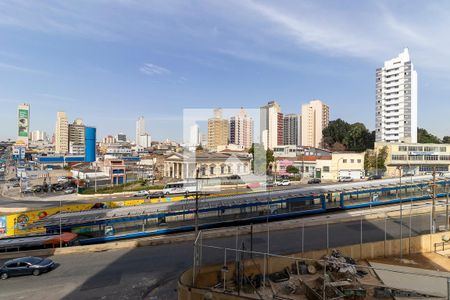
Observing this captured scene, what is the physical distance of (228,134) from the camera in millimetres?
105062

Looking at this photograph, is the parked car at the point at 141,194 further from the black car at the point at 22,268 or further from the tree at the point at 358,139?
the tree at the point at 358,139

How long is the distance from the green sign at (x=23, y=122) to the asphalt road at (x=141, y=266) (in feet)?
373

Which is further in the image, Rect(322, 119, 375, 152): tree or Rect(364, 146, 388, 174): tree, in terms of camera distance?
Rect(322, 119, 375, 152): tree

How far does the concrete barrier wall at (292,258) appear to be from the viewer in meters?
9.36

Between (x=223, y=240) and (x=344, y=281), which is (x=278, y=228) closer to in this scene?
(x=223, y=240)

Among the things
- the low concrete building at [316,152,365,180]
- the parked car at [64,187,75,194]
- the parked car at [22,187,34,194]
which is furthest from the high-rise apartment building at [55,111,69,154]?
the low concrete building at [316,152,365,180]

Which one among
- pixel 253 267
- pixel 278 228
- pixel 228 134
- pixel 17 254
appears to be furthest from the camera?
pixel 228 134

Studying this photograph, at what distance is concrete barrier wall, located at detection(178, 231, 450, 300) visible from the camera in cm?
936

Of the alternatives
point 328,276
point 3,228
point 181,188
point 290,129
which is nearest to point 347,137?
point 290,129

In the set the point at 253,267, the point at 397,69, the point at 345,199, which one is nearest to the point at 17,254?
the point at 253,267

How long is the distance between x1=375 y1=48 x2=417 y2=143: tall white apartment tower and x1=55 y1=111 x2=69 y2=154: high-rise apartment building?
145904 millimetres

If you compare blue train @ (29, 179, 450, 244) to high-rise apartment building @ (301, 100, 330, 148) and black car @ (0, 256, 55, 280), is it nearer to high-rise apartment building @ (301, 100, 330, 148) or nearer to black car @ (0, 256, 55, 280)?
black car @ (0, 256, 55, 280)

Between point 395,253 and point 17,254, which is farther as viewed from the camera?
point 17,254

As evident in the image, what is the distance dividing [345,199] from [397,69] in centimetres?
8450
